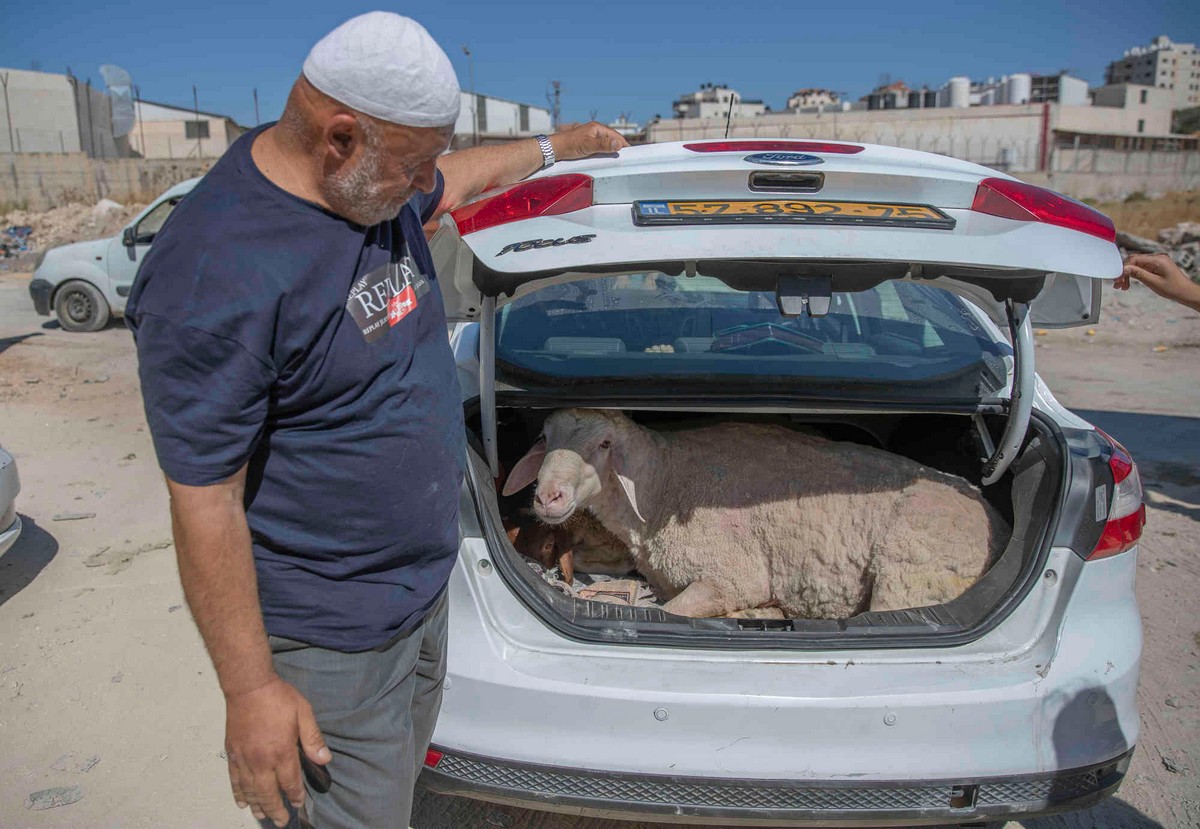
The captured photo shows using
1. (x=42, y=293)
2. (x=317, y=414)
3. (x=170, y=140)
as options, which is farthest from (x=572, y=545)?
(x=170, y=140)

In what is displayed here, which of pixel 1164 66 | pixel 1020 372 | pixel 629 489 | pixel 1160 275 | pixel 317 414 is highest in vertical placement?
pixel 1164 66

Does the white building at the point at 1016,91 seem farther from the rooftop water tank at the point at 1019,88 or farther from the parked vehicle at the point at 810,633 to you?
the parked vehicle at the point at 810,633

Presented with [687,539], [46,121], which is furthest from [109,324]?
[46,121]

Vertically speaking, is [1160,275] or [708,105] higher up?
[708,105]

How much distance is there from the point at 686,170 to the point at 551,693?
147 cm

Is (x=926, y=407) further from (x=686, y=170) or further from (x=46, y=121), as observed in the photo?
(x=46, y=121)

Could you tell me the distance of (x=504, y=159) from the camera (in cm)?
295

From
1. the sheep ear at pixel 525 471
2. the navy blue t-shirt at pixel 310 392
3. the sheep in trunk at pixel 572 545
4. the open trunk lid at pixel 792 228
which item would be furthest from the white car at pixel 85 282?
the navy blue t-shirt at pixel 310 392

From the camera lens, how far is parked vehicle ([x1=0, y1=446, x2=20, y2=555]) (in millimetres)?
4461

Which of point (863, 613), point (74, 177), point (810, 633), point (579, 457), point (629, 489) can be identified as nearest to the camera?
point (810, 633)

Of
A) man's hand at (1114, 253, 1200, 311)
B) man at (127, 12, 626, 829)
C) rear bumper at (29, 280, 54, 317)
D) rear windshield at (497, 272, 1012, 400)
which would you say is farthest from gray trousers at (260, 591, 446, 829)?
rear bumper at (29, 280, 54, 317)

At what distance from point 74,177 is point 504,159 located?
124ft

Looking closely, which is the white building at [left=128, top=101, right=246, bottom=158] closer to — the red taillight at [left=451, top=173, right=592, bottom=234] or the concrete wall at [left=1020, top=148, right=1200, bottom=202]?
the concrete wall at [left=1020, top=148, right=1200, bottom=202]

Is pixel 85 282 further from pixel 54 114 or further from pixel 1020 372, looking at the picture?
pixel 54 114
